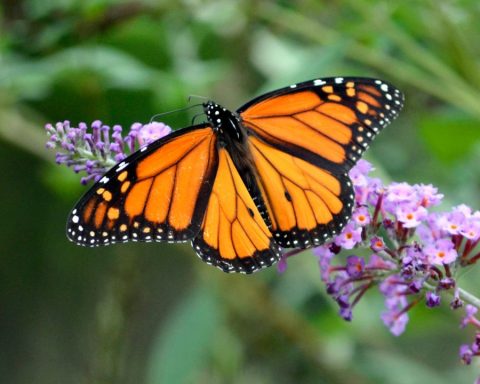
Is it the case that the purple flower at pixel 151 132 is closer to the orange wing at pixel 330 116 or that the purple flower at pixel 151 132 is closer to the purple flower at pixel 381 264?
the orange wing at pixel 330 116

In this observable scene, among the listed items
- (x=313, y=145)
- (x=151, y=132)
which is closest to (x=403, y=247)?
(x=313, y=145)

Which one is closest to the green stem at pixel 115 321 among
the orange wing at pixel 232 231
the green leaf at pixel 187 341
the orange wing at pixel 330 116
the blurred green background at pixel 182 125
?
the blurred green background at pixel 182 125

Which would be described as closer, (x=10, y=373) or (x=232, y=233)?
(x=232, y=233)

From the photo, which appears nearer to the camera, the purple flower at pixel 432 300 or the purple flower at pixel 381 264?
the purple flower at pixel 432 300

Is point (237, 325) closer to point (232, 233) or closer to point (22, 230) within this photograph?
point (22, 230)

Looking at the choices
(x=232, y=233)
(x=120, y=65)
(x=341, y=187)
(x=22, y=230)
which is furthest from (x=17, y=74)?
(x=22, y=230)
